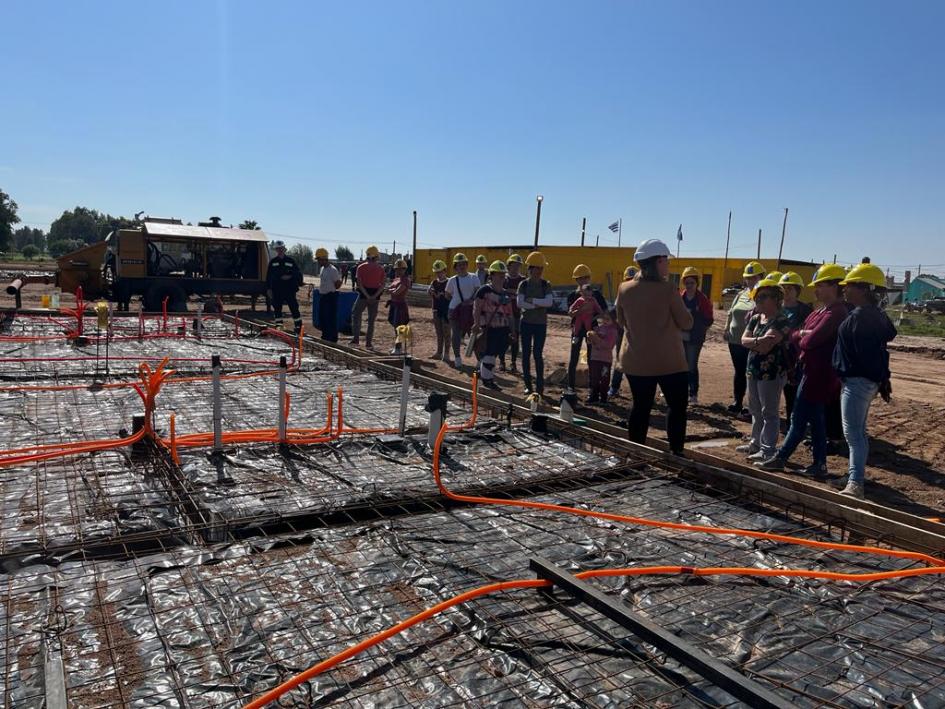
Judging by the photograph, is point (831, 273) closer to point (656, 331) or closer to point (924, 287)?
point (656, 331)

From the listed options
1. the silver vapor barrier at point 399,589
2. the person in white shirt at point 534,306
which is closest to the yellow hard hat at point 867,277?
the silver vapor barrier at point 399,589

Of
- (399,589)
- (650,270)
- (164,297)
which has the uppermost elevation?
(650,270)

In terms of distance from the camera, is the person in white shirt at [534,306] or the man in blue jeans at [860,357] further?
the person in white shirt at [534,306]

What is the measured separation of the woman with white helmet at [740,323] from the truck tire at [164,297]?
1260cm

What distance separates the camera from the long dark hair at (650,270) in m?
4.29

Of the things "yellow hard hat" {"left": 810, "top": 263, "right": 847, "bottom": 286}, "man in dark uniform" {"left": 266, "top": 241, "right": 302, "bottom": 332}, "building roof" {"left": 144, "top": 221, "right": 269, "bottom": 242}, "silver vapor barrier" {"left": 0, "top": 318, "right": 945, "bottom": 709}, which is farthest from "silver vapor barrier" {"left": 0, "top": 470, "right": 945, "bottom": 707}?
"building roof" {"left": 144, "top": 221, "right": 269, "bottom": 242}

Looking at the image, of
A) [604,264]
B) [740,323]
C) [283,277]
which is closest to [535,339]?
[740,323]

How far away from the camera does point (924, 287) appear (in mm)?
42969

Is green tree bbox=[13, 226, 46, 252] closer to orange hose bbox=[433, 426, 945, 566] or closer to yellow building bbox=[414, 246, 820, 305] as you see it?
yellow building bbox=[414, 246, 820, 305]

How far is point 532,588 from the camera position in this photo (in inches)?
105

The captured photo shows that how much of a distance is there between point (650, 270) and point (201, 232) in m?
14.3

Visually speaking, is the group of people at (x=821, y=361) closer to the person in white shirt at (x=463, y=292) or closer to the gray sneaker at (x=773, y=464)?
the gray sneaker at (x=773, y=464)

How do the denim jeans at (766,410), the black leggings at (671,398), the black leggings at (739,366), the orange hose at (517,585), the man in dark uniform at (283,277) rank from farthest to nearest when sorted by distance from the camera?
1. the man in dark uniform at (283,277)
2. the black leggings at (739,366)
3. the denim jeans at (766,410)
4. the black leggings at (671,398)
5. the orange hose at (517,585)

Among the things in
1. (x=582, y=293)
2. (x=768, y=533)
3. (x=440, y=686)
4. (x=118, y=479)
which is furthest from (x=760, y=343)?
(x=118, y=479)
